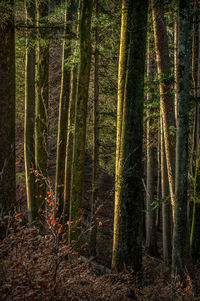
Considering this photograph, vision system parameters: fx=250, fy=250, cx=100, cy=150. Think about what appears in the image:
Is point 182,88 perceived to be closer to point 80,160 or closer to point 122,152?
point 122,152

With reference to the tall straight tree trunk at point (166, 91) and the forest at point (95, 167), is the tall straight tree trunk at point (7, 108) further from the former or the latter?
the tall straight tree trunk at point (166, 91)

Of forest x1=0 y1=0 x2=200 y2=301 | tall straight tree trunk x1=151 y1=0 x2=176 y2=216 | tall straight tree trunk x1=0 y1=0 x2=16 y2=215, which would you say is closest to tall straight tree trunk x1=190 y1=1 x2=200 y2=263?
forest x1=0 y1=0 x2=200 y2=301

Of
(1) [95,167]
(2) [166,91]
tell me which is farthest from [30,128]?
(2) [166,91]

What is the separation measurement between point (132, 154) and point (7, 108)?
10.9 feet

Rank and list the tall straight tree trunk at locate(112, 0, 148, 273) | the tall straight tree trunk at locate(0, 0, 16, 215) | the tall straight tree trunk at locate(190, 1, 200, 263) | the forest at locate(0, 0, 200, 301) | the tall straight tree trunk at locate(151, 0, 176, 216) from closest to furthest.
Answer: the forest at locate(0, 0, 200, 301) < the tall straight tree trunk at locate(112, 0, 148, 273) < the tall straight tree trunk at locate(0, 0, 16, 215) < the tall straight tree trunk at locate(151, 0, 176, 216) < the tall straight tree trunk at locate(190, 1, 200, 263)

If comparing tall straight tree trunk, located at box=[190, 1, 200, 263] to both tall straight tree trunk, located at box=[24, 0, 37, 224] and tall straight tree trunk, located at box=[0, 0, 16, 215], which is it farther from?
tall straight tree trunk, located at box=[0, 0, 16, 215]

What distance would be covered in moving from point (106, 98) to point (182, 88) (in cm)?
670

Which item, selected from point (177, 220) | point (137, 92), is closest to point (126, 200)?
point (177, 220)

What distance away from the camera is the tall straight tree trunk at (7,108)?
612cm

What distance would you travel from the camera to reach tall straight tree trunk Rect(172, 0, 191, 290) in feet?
18.7

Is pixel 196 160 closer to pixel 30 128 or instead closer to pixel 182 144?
pixel 182 144

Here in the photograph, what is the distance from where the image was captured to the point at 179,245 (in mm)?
5707

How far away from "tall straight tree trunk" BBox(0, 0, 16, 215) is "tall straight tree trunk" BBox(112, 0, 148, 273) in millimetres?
2810

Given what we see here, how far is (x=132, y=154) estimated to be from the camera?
518 cm
